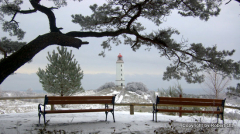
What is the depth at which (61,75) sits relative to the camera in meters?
10.7

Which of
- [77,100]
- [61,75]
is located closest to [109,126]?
[77,100]

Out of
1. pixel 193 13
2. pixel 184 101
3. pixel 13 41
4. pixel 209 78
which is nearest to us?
pixel 184 101

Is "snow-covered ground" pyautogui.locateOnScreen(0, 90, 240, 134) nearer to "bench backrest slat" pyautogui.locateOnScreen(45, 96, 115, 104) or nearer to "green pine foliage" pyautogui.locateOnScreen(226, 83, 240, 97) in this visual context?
"bench backrest slat" pyautogui.locateOnScreen(45, 96, 115, 104)

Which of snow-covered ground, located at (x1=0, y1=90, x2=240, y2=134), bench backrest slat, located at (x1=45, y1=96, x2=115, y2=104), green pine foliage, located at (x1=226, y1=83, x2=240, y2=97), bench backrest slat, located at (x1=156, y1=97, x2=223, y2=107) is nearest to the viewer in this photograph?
snow-covered ground, located at (x1=0, y1=90, x2=240, y2=134)

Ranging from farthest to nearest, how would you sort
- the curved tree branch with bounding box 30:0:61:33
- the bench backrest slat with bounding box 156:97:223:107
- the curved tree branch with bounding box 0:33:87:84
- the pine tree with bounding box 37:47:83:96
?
1. the pine tree with bounding box 37:47:83:96
2. the curved tree branch with bounding box 30:0:61:33
3. the bench backrest slat with bounding box 156:97:223:107
4. the curved tree branch with bounding box 0:33:87:84

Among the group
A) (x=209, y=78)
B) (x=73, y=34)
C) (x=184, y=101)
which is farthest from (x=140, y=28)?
(x=209, y=78)

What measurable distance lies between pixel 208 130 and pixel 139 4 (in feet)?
14.1

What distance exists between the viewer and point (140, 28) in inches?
320

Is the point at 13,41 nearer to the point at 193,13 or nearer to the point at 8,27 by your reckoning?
the point at 8,27

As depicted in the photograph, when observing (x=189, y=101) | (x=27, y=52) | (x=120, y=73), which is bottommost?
(x=189, y=101)

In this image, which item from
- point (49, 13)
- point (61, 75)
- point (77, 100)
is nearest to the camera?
point (77, 100)

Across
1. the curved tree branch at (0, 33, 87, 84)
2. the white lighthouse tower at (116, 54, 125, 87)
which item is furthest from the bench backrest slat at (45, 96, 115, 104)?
the white lighthouse tower at (116, 54, 125, 87)

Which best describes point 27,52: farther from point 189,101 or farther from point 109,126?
point 189,101

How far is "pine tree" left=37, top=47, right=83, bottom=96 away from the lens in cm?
1073
